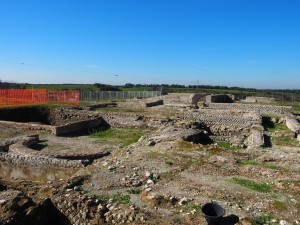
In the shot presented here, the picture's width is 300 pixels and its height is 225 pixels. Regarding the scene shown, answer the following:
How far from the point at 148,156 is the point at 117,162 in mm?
1066

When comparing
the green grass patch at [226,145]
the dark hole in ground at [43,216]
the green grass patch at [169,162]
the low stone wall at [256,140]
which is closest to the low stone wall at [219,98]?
the low stone wall at [256,140]

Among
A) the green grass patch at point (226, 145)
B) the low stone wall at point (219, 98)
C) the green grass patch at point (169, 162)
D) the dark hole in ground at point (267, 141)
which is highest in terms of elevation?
the low stone wall at point (219, 98)

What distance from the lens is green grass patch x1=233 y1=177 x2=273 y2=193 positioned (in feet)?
25.5

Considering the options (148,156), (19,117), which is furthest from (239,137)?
(19,117)

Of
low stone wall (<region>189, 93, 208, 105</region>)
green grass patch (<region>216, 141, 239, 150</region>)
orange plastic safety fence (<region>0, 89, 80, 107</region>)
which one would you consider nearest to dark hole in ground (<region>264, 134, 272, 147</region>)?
green grass patch (<region>216, 141, 239, 150</region>)

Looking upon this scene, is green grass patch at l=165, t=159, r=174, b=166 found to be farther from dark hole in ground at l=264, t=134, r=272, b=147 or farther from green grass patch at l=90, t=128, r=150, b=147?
green grass patch at l=90, t=128, r=150, b=147

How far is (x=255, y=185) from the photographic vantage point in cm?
802

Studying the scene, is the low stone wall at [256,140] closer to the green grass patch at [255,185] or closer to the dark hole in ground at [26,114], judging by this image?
the green grass patch at [255,185]

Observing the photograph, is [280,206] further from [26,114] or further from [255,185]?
[26,114]

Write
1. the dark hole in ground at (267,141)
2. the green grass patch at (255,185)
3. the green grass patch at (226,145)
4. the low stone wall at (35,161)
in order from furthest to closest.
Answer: the green grass patch at (226,145), the dark hole in ground at (267,141), the low stone wall at (35,161), the green grass patch at (255,185)

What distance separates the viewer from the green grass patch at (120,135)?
16.2m

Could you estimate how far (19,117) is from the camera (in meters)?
23.3

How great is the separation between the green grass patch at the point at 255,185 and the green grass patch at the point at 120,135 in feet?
25.6

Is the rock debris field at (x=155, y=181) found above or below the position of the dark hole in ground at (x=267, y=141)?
below
